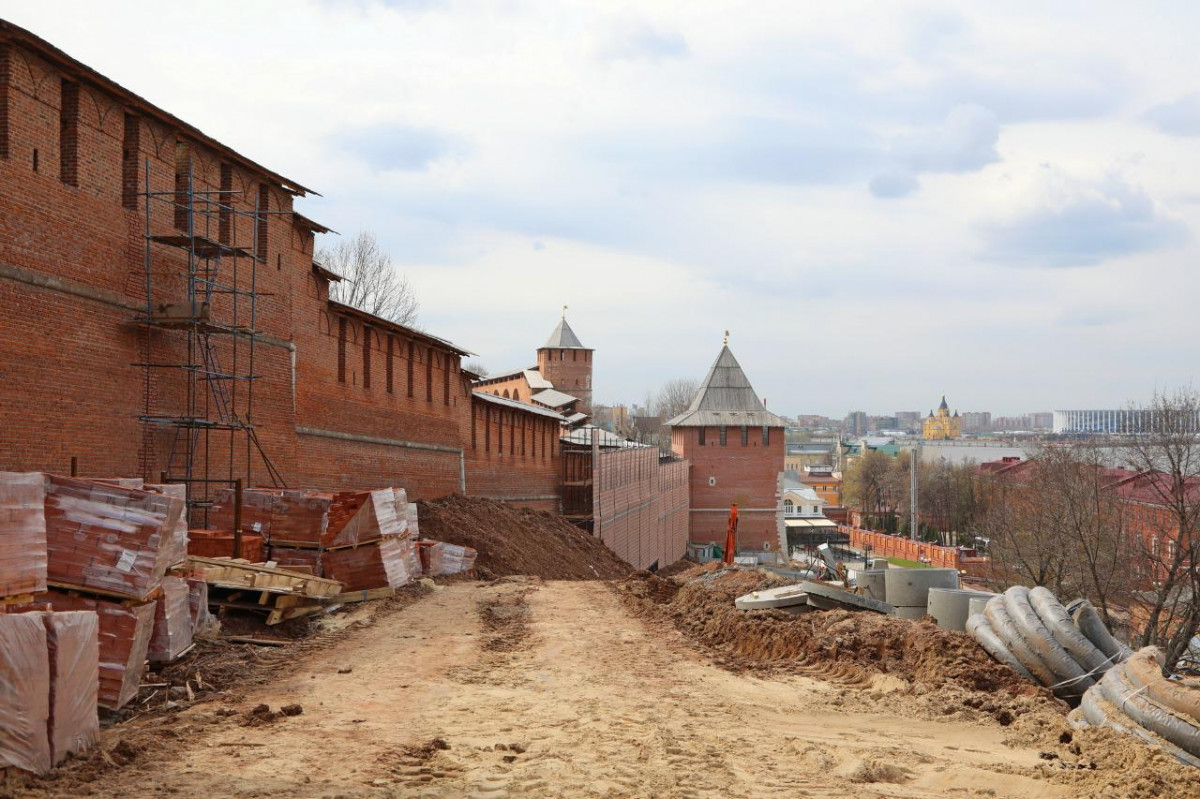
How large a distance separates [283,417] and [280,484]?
115 centimetres

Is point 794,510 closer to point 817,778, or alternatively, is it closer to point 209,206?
point 209,206

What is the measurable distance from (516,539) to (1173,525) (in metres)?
18.5

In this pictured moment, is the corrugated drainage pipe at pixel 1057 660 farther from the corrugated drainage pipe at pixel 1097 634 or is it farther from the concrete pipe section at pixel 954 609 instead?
the concrete pipe section at pixel 954 609

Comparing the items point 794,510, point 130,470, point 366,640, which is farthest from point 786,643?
point 794,510

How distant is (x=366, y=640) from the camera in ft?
37.2

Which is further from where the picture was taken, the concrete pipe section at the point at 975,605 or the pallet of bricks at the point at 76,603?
the concrete pipe section at the point at 975,605

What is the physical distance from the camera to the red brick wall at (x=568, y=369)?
6762cm

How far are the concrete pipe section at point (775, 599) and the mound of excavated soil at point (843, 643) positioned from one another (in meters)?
0.15

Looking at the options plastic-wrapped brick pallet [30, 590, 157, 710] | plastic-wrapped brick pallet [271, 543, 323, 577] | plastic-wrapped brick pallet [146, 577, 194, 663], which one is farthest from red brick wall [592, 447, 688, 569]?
plastic-wrapped brick pallet [30, 590, 157, 710]

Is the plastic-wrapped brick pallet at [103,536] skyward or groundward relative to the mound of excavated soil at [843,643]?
skyward

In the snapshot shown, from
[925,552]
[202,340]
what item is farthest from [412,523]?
[925,552]

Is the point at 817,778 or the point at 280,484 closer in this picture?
the point at 817,778

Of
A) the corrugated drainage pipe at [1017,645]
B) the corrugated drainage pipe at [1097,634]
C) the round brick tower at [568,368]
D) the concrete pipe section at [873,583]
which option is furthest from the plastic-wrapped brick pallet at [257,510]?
the round brick tower at [568,368]

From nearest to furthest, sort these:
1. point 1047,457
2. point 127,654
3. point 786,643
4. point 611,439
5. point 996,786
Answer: point 996,786
point 127,654
point 786,643
point 1047,457
point 611,439
